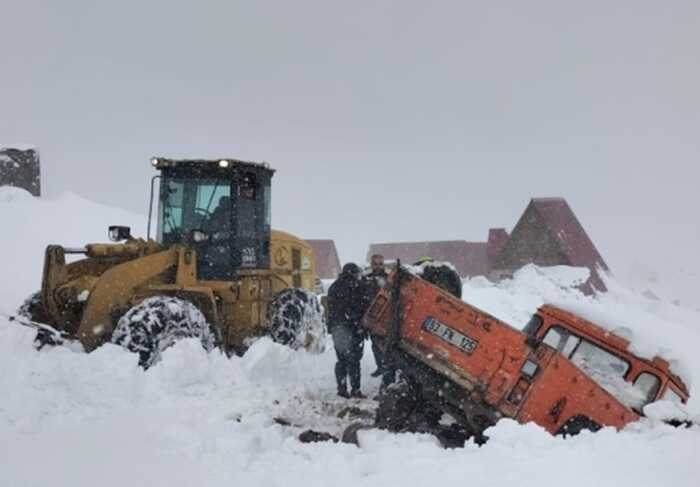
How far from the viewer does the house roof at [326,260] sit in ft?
132

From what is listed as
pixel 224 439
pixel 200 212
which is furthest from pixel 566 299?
pixel 224 439

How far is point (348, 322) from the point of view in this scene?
8.82 meters

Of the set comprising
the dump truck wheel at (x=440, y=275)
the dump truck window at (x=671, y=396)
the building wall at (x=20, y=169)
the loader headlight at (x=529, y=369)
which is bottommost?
the dump truck window at (x=671, y=396)

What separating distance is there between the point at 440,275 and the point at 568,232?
867 inches

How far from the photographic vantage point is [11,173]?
2778cm

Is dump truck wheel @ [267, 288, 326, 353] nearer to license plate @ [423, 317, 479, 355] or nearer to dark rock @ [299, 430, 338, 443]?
license plate @ [423, 317, 479, 355]

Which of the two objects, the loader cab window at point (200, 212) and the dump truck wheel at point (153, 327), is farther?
the loader cab window at point (200, 212)

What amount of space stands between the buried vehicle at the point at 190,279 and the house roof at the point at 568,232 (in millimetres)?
20305

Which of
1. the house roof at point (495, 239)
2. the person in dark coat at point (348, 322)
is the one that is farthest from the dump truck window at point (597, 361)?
the house roof at point (495, 239)

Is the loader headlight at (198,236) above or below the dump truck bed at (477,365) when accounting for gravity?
above

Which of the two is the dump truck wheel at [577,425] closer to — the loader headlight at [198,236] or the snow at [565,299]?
the snow at [565,299]

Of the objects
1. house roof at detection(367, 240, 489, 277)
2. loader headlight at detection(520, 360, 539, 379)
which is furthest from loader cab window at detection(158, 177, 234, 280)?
house roof at detection(367, 240, 489, 277)

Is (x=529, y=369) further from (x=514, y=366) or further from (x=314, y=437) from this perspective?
(x=314, y=437)

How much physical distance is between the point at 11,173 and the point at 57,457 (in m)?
26.2
